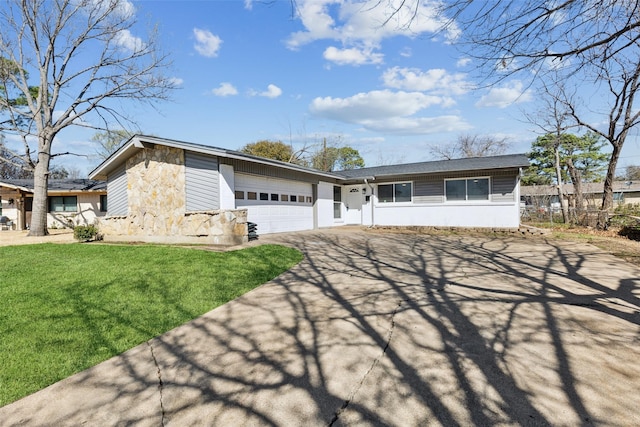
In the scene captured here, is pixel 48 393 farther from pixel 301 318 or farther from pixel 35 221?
pixel 35 221

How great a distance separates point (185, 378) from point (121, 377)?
1.95 ft

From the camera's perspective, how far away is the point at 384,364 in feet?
9.05

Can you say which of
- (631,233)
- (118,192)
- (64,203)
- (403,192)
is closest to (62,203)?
(64,203)

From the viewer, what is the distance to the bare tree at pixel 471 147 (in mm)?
33875

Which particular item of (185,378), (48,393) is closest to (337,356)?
(185,378)

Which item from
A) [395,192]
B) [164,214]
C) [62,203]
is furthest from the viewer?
[62,203]

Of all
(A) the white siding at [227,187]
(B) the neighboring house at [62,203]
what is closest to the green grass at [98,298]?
(A) the white siding at [227,187]

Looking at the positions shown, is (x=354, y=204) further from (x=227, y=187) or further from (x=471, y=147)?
(x=471, y=147)

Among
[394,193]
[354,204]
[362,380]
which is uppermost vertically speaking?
[394,193]

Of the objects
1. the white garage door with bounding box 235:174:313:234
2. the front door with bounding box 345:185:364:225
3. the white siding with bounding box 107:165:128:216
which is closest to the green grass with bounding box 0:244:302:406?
the white garage door with bounding box 235:174:313:234

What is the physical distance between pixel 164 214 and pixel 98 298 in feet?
21.0

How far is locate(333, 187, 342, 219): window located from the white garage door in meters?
2.20

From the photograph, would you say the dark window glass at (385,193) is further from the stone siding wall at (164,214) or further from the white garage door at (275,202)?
the stone siding wall at (164,214)

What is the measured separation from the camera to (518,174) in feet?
42.0
